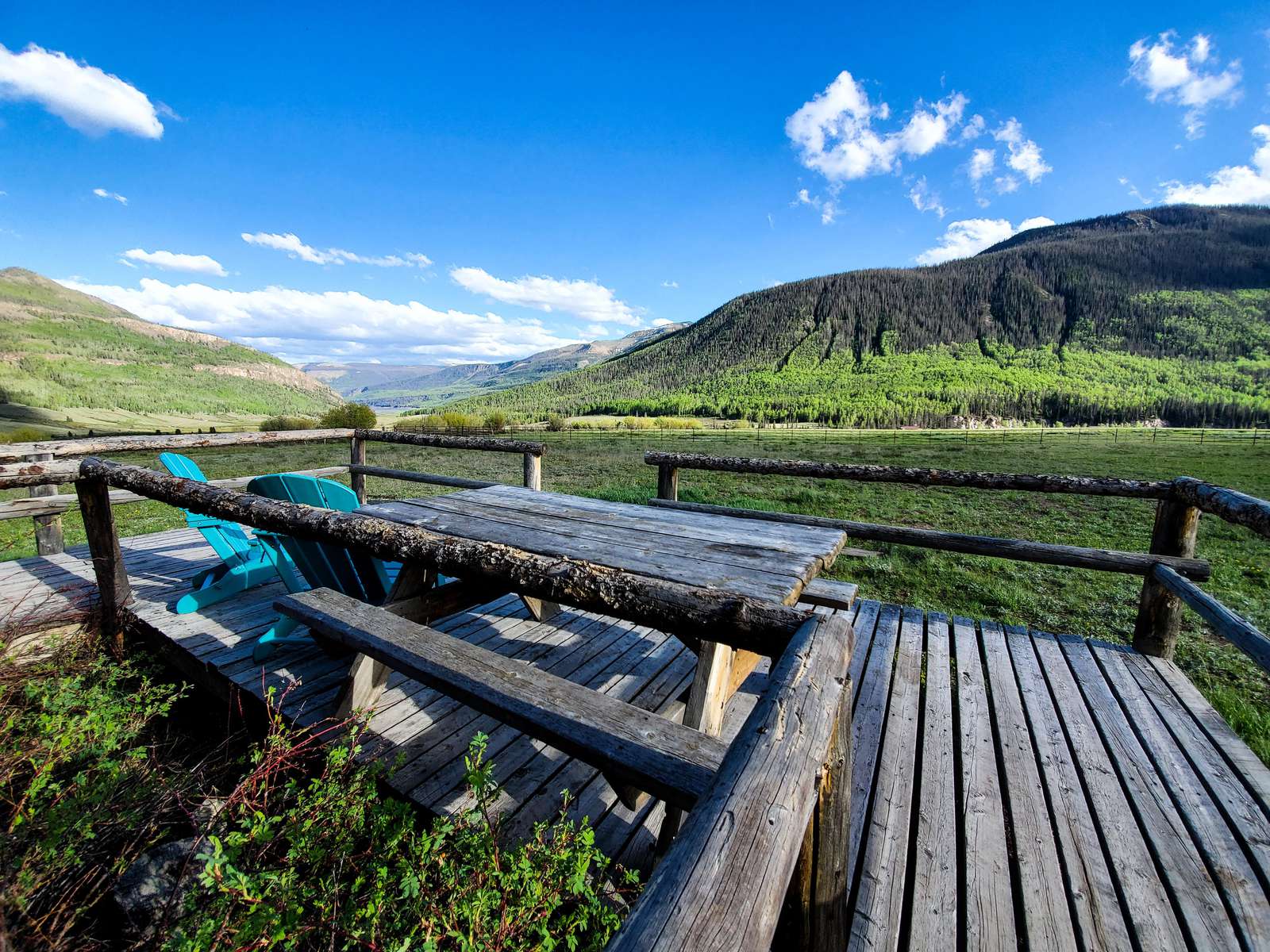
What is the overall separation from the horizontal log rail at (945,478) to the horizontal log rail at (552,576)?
2572 millimetres

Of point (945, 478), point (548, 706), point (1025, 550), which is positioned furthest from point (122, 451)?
point (1025, 550)

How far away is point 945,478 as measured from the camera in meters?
3.49

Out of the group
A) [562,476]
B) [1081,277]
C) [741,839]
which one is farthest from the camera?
[1081,277]

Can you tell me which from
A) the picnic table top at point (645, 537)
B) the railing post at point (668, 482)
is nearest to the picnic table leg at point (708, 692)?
the picnic table top at point (645, 537)

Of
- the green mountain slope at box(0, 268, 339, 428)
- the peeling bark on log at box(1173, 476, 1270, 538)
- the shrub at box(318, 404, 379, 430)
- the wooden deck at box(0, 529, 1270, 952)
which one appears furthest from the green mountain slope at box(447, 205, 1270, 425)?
the wooden deck at box(0, 529, 1270, 952)

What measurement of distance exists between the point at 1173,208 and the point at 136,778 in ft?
876

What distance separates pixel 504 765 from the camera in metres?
2.15

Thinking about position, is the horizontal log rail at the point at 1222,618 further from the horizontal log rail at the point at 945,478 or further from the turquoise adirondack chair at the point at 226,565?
the turquoise adirondack chair at the point at 226,565

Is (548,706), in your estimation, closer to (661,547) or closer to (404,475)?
(661,547)

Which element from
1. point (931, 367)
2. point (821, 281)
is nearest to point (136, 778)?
point (931, 367)

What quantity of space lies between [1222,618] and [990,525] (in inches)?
389

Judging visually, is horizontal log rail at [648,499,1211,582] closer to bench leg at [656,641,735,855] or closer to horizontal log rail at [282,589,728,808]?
bench leg at [656,641,735,855]

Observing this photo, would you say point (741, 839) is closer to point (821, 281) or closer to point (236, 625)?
point (236, 625)

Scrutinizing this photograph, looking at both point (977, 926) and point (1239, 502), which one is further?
point (1239, 502)
